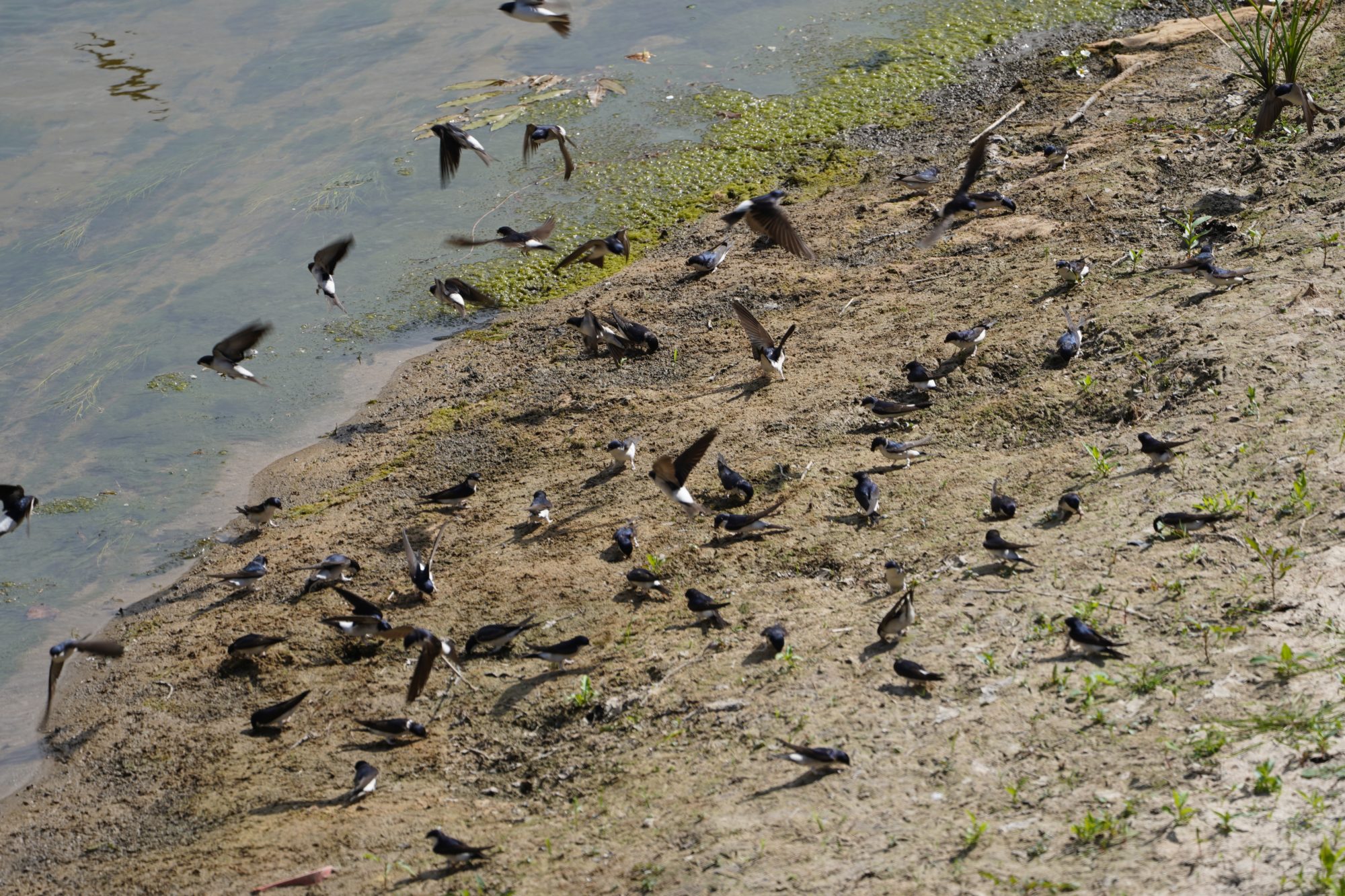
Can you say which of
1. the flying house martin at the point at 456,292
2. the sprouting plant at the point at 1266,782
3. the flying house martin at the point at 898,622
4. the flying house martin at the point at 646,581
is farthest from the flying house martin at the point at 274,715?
the flying house martin at the point at 456,292

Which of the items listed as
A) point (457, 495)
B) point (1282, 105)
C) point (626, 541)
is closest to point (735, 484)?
point (626, 541)

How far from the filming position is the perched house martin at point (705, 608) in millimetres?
5617

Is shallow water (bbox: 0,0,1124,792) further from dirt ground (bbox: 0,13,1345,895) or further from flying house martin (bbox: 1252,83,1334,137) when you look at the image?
flying house martin (bbox: 1252,83,1334,137)

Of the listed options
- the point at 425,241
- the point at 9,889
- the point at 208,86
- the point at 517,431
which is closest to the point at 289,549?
the point at 517,431

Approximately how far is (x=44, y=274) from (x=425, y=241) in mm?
3587

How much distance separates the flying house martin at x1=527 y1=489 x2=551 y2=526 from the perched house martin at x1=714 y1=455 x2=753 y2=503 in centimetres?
115

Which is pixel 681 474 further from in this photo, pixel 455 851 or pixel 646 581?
pixel 455 851

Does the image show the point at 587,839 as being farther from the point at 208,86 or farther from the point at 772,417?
the point at 208,86

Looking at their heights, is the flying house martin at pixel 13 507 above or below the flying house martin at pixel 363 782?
above

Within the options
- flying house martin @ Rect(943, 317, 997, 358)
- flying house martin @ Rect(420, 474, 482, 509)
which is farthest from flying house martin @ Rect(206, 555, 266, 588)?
flying house martin @ Rect(943, 317, 997, 358)

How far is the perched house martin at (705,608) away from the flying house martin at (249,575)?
3.05 meters

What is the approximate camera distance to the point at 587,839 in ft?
14.7

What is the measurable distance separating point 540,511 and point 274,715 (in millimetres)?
2014

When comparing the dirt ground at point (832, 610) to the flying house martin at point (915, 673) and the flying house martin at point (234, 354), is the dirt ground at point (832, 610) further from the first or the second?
the flying house martin at point (234, 354)
